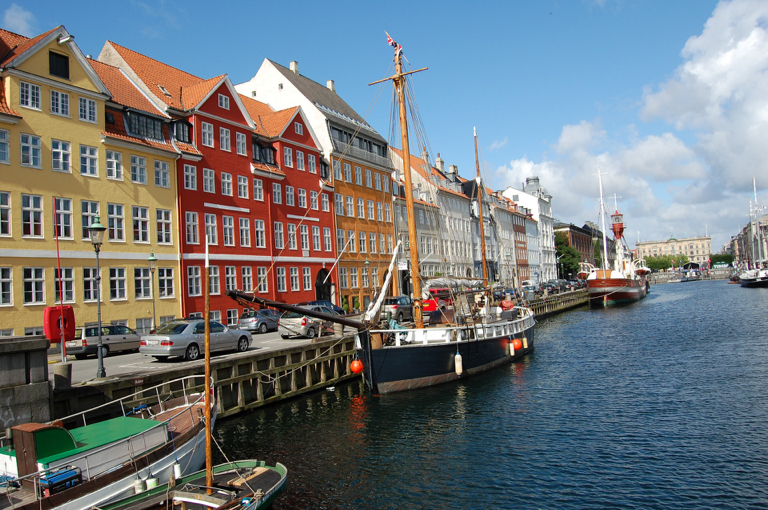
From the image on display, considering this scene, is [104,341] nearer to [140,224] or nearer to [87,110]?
[140,224]

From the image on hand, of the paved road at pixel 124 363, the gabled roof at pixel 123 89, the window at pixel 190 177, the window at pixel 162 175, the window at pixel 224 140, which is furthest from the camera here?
the window at pixel 224 140

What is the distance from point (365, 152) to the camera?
193ft

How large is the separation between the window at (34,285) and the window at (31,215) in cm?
184

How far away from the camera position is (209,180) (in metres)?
39.7

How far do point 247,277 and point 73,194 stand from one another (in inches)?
548

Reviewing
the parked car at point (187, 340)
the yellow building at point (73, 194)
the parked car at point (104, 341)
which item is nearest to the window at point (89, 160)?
the yellow building at point (73, 194)

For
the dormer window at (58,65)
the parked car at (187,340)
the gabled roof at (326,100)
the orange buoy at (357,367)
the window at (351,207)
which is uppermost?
the gabled roof at (326,100)

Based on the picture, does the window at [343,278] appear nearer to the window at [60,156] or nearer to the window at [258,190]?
the window at [258,190]

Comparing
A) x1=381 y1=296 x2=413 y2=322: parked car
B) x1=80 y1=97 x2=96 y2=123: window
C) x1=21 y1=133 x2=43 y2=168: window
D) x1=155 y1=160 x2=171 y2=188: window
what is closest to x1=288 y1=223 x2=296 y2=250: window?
x1=381 y1=296 x2=413 y2=322: parked car

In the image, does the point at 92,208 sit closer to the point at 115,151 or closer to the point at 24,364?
the point at 115,151

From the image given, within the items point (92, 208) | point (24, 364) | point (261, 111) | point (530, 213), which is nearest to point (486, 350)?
point (24, 364)

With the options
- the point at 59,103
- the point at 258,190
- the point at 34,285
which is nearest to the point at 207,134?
the point at 258,190

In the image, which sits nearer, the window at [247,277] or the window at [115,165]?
the window at [115,165]

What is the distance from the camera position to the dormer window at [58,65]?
101 feet
